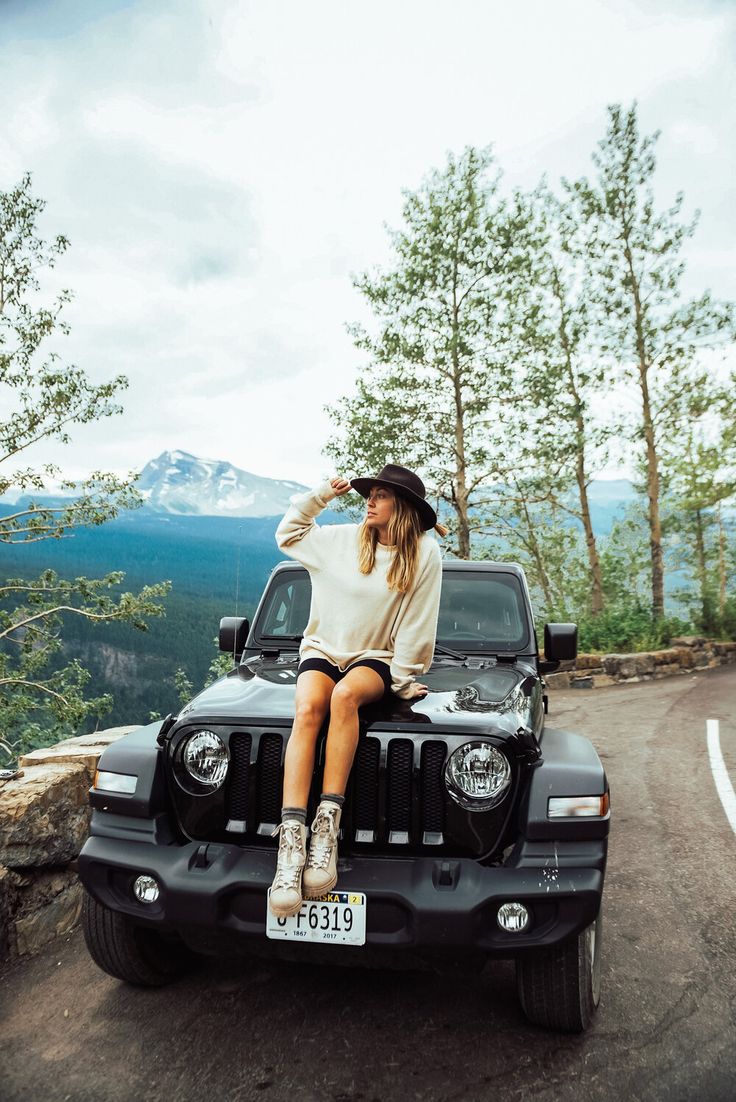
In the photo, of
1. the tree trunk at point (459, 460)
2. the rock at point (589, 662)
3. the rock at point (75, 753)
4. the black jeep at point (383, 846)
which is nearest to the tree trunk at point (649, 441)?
the tree trunk at point (459, 460)

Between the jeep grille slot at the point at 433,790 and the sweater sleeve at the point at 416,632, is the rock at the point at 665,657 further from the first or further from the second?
the jeep grille slot at the point at 433,790

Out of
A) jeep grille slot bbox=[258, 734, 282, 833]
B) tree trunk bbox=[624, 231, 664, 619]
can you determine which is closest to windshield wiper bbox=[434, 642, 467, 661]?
jeep grille slot bbox=[258, 734, 282, 833]

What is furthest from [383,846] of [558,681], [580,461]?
[580,461]

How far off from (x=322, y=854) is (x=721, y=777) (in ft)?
19.1

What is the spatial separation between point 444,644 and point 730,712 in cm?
874

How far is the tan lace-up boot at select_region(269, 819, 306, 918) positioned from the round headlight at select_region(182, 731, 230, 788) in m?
0.36

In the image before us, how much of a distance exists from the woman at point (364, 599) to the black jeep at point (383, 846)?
5.0 inches

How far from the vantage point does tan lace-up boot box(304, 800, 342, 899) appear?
2.54 metres

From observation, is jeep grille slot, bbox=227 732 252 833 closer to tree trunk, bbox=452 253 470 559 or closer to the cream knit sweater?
the cream knit sweater

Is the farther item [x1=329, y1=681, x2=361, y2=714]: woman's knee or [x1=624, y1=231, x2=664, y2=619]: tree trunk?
[x1=624, y1=231, x2=664, y2=619]: tree trunk

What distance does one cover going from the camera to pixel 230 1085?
2.59 m

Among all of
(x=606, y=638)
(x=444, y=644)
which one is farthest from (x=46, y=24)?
(x=606, y=638)

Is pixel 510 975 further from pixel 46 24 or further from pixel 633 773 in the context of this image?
pixel 46 24

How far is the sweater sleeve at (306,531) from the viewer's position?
351cm
